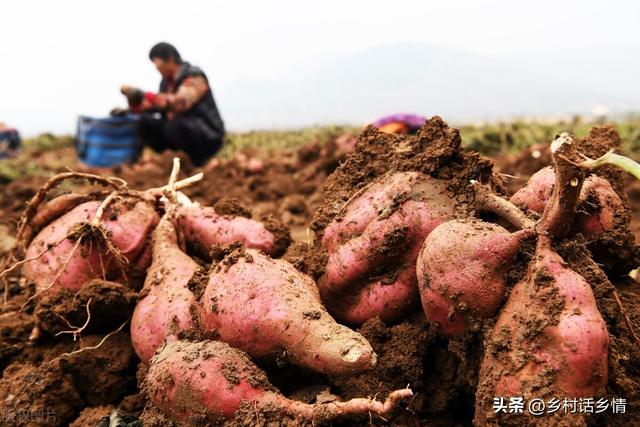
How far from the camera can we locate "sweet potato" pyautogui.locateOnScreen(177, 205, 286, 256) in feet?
8.03

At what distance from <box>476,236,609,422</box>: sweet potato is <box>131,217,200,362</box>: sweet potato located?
1.02 m

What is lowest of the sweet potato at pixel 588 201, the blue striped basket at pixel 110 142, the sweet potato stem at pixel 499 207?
the blue striped basket at pixel 110 142

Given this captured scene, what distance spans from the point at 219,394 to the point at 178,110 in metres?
5.80

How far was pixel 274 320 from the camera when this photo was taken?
1.76 m

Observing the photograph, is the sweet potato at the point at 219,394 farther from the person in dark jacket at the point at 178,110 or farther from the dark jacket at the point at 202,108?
the dark jacket at the point at 202,108

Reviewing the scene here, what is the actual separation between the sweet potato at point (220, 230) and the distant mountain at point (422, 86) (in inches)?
1645

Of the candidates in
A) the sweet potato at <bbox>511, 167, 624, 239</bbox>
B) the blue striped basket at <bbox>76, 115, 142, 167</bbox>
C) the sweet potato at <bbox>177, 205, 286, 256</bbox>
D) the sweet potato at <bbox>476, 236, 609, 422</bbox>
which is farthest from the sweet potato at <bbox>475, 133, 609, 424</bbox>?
the blue striped basket at <bbox>76, 115, 142, 167</bbox>

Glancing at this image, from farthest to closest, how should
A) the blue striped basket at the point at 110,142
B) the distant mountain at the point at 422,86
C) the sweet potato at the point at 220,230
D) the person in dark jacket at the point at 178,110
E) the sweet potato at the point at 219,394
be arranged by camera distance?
the distant mountain at the point at 422,86, the blue striped basket at the point at 110,142, the person in dark jacket at the point at 178,110, the sweet potato at the point at 220,230, the sweet potato at the point at 219,394

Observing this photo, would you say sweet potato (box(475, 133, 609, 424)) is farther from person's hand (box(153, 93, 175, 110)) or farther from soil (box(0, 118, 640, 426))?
person's hand (box(153, 93, 175, 110))

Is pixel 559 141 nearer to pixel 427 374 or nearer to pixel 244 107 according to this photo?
pixel 427 374

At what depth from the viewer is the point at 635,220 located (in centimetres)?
402

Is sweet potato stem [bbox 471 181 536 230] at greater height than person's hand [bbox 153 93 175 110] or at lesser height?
greater

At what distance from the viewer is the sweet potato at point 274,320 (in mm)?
1670

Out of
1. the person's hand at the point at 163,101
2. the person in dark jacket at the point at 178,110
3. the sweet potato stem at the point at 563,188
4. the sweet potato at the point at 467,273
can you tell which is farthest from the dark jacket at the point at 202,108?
the sweet potato stem at the point at 563,188
